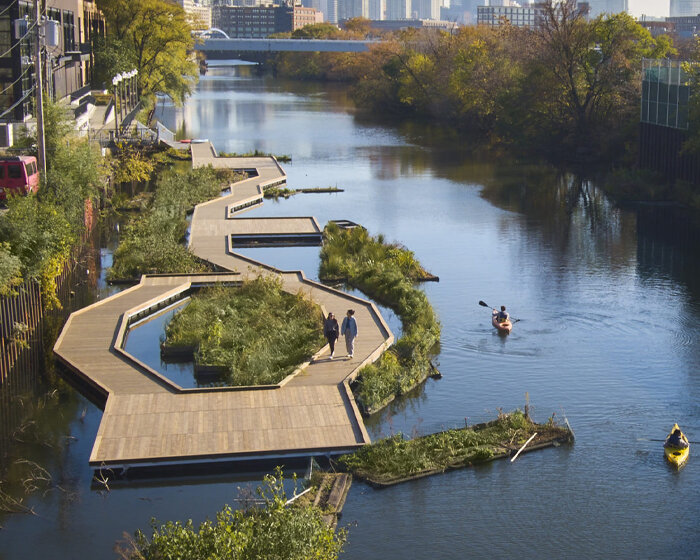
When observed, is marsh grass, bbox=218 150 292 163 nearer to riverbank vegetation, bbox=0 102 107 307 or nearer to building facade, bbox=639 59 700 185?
building facade, bbox=639 59 700 185

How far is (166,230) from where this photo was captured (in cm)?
3988

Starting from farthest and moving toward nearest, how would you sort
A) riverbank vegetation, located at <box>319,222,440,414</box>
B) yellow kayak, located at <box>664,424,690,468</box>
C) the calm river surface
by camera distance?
riverbank vegetation, located at <box>319,222,440,414</box>, yellow kayak, located at <box>664,424,690,468</box>, the calm river surface

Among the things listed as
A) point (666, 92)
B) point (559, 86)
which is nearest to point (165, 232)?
point (666, 92)

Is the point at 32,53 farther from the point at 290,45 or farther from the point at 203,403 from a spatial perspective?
the point at 290,45

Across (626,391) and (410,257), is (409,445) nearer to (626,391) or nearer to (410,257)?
(626,391)

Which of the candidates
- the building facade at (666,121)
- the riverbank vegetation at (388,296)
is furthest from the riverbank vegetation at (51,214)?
the building facade at (666,121)

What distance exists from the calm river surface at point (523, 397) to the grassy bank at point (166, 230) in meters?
3.62

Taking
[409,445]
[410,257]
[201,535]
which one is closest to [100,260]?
[410,257]

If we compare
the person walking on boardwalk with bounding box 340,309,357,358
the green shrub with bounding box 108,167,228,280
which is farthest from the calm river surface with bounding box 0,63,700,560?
the green shrub with bounding box 108,167,228,280

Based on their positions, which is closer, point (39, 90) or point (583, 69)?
point (39, 90)

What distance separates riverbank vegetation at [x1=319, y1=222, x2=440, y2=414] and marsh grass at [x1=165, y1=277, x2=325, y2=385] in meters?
2.00

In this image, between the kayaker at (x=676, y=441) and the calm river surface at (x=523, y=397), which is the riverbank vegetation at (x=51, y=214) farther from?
the kayaker at (x=676, y=441)

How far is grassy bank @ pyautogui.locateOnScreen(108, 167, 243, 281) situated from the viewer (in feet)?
113

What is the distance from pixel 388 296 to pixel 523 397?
917 cm
